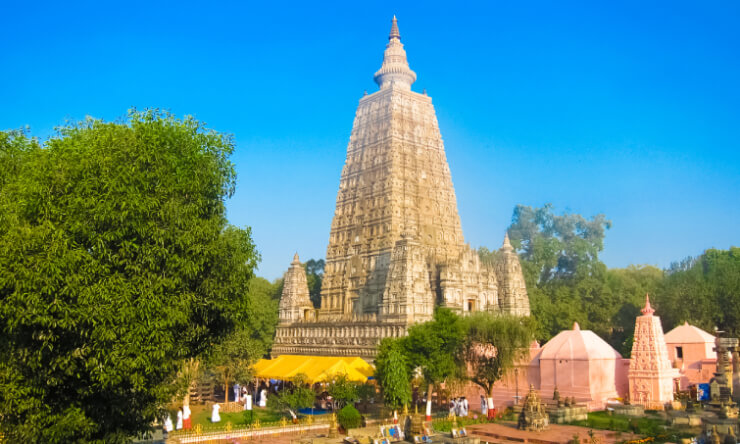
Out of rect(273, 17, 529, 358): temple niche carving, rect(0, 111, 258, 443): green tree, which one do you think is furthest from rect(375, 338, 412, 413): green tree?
rect(0, 111, 258, 443): green tree

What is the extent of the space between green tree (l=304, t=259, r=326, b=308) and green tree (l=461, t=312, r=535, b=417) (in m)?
31.8

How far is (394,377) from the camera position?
31.3 metres

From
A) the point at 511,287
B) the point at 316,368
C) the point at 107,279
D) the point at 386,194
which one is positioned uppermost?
the point at 386,194

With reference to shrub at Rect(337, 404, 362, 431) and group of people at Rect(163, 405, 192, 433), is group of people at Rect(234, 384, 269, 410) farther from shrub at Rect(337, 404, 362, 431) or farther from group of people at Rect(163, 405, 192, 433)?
shrub at Rect(337, 404, 362, 431)

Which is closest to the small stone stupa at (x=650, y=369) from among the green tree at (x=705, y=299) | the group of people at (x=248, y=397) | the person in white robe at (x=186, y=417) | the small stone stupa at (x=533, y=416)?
the small stone stupa at (x=533, y=416)

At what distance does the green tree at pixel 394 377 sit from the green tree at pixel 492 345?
3.88 m

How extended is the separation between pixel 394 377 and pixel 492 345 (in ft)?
19.7

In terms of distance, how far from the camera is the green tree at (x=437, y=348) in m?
33.2

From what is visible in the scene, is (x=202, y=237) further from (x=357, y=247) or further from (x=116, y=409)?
(x=357, y=247)

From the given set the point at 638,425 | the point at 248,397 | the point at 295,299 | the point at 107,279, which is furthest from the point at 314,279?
the point at 107,279

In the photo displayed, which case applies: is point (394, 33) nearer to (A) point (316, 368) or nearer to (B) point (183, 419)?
(A) point (316, 368)

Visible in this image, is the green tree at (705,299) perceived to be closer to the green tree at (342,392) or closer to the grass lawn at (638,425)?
the grass lawn at (638,425)

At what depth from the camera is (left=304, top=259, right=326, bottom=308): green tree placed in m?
68.0

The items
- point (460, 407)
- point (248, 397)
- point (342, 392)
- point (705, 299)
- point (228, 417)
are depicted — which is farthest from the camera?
point (705, 299)
